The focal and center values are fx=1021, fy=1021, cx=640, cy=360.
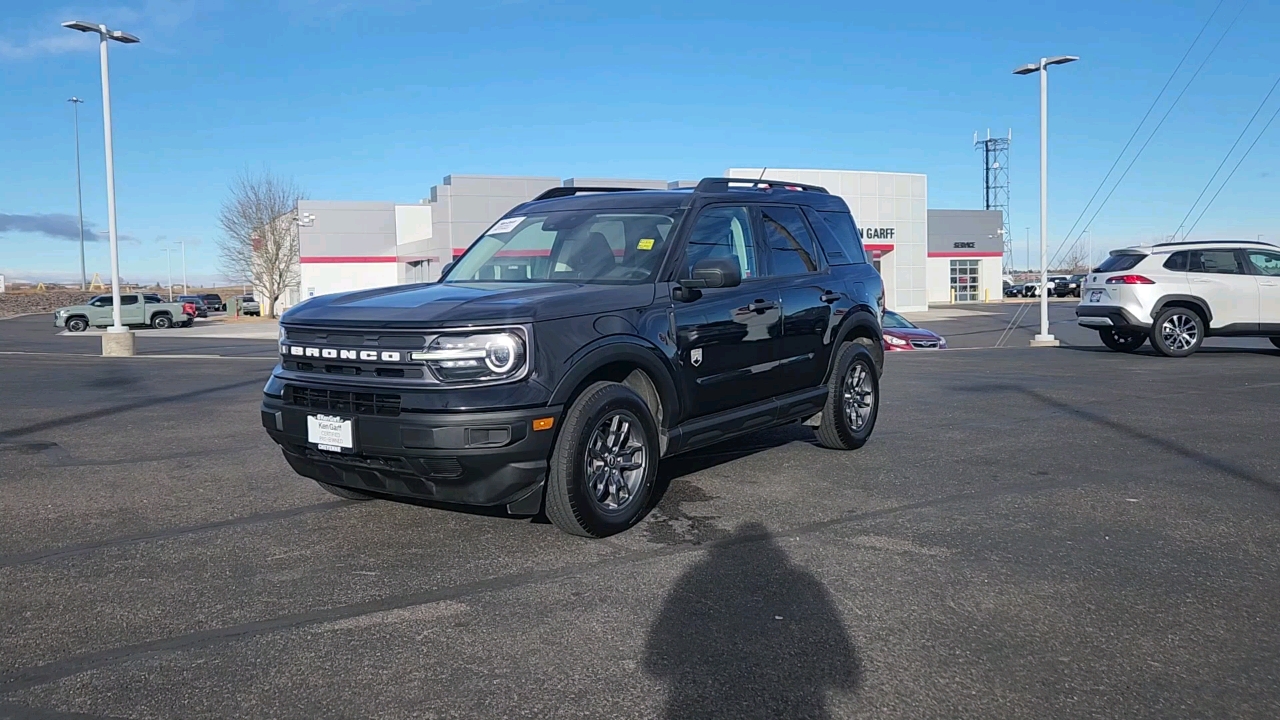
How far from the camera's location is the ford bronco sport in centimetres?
480

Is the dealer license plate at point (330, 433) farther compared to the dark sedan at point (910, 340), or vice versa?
the dark sedan at point (910, 340)

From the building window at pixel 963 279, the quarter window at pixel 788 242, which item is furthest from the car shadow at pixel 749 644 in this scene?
the building window at pixel 963 279

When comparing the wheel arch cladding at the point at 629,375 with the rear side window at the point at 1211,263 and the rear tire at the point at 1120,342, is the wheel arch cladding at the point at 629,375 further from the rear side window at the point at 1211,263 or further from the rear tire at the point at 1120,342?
the rear tire at the point at 1120,342

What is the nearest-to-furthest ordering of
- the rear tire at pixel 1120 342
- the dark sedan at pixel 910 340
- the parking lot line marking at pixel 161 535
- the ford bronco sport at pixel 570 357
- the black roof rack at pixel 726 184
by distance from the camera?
the ford bronco sport at pixel 570 357 → the parking lot line marking at pixel 161 535 → the black roof rack at pixel 726 184 → the rear tire at pixel 1120 342 → the dark sedan at pixel 910 340

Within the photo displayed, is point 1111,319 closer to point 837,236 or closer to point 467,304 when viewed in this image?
point 837,236

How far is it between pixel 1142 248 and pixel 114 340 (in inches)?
758

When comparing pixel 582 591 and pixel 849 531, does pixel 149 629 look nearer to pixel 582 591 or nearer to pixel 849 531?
pixel 582 591

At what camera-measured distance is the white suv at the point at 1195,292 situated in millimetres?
15328

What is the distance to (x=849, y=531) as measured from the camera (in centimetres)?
541

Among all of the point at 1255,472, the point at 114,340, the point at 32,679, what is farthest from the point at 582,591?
the point at 114,340

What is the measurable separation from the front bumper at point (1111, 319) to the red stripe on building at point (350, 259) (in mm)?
45511

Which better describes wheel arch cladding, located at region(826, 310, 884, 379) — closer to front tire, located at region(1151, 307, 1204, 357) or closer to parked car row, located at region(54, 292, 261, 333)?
front tire, located at region(1151, 307, 1204, 357)

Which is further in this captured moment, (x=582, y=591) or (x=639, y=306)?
(x=639, y=306)

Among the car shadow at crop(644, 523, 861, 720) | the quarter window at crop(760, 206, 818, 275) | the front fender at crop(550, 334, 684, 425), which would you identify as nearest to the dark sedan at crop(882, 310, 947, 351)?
the quarter window at crop(760, 206, 818, 275)
